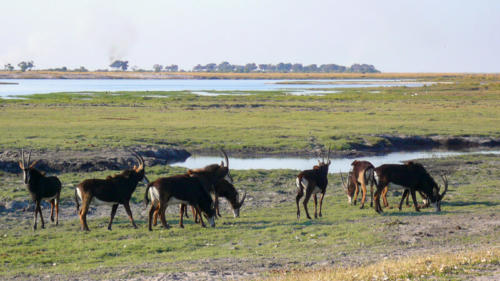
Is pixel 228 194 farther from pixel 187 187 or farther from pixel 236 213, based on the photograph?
pixel 187 187

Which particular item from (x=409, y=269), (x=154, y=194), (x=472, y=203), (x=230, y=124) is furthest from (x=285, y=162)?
(x=409, y=269)

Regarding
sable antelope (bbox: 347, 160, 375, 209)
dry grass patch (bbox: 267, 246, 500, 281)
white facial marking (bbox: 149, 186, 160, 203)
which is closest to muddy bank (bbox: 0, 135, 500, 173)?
sable antelope (bbox: 347, 160, 375, 209)

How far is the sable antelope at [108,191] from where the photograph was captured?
14135 millimetres

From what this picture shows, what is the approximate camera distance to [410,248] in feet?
40.1

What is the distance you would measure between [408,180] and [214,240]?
5575 millimetres

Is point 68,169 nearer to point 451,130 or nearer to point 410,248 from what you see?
point 410,248

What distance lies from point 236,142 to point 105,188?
17.8 meters

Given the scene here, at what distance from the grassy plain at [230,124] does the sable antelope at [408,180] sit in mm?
13956

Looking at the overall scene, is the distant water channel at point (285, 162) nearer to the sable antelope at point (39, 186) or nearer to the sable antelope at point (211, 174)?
the sable antelope at point (211, 174)

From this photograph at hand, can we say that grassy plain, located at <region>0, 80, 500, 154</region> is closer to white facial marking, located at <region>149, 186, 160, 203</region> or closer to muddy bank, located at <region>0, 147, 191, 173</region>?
muddy bank, located at <region>0, 147, 191, 173</region>

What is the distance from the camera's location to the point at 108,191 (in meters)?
14.4

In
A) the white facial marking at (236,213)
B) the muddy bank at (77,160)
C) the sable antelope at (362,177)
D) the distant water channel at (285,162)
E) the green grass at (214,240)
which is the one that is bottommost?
the distant water channel at (285,162)

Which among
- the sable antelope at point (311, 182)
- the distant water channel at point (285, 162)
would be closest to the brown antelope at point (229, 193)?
the sable antelope at point (311, 182)

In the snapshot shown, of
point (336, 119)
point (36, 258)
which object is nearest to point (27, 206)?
point (36, 258)
